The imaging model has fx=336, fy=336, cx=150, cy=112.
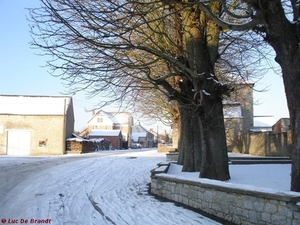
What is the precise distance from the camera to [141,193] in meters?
9.98

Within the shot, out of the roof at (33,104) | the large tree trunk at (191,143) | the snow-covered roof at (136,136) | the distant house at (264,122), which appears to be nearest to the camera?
the large tree trunk at (191,143)

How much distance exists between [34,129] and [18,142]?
234 cm

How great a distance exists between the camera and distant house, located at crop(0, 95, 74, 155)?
3897cm

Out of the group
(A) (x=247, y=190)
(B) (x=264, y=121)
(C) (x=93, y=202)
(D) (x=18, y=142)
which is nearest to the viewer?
(A) (x=247, y=190)

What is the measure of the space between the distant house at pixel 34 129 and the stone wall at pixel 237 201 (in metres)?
32.1

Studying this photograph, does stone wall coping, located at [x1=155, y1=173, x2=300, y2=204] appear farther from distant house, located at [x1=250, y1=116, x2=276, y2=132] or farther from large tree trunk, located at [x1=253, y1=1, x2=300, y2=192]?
distant house, located at [x1=250, y1=116, x2=276, y2=132]

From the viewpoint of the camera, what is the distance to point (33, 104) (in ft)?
137

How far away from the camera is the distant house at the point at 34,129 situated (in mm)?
38969

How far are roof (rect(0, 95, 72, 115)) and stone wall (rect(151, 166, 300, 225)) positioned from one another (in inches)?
1313

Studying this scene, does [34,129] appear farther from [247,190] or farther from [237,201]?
[247,190]

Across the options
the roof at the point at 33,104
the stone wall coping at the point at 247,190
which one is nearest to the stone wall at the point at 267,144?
the stone wall coping at the point at 247,190

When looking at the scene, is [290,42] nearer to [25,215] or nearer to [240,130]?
[25,215]

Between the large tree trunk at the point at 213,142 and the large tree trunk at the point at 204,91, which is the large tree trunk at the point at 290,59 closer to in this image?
the large tree trunk at the point at 204,91

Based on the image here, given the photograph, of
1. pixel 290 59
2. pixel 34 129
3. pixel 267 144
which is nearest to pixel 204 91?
pixel 290 59
